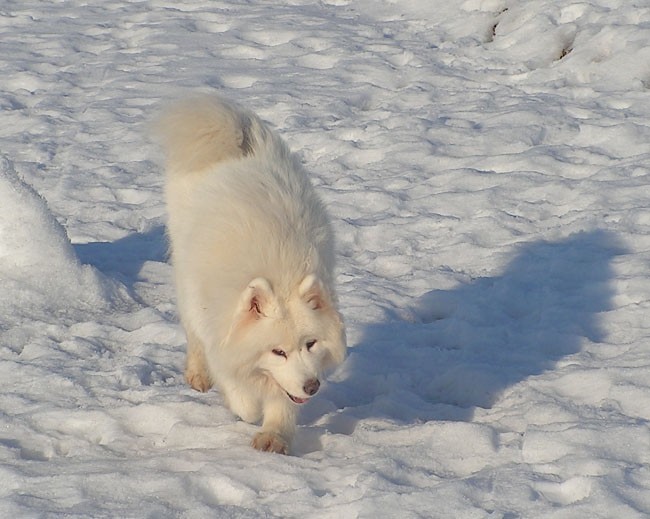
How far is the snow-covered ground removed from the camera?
13.3 feet

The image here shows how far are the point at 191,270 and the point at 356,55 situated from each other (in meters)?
6.53

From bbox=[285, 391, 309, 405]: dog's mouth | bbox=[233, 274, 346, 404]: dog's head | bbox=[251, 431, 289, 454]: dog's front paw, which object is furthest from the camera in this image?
bbox=[251, 431, 289, 454]: dog's front paw

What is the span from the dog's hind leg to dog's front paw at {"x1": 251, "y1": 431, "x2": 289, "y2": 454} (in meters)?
0.80

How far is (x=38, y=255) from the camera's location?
6215 millimetres

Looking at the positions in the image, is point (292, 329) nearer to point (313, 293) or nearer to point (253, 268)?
point (313, 293)

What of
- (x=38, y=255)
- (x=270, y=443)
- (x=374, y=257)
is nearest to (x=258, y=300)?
(x=270, y=443)

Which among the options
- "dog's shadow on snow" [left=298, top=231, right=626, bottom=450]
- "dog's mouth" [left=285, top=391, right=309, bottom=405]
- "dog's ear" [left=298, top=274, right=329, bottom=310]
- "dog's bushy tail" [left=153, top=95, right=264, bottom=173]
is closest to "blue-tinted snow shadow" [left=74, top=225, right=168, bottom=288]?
"dog's bushy tail" [left=153, top=95, right=264, bottom=173]

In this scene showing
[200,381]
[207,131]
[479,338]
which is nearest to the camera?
[207,131]

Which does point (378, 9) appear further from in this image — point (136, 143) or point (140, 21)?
point (136, 143)

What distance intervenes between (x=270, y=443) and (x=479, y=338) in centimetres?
178

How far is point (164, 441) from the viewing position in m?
4.60

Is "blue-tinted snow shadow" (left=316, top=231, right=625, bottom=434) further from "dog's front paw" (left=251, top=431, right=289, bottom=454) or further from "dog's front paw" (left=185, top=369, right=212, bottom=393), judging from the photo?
"dog's front paw" (left=185, top=369, right=212, bottom=393)

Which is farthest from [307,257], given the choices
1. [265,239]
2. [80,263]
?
[80,263]

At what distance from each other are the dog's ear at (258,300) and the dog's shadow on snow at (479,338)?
90 cm
